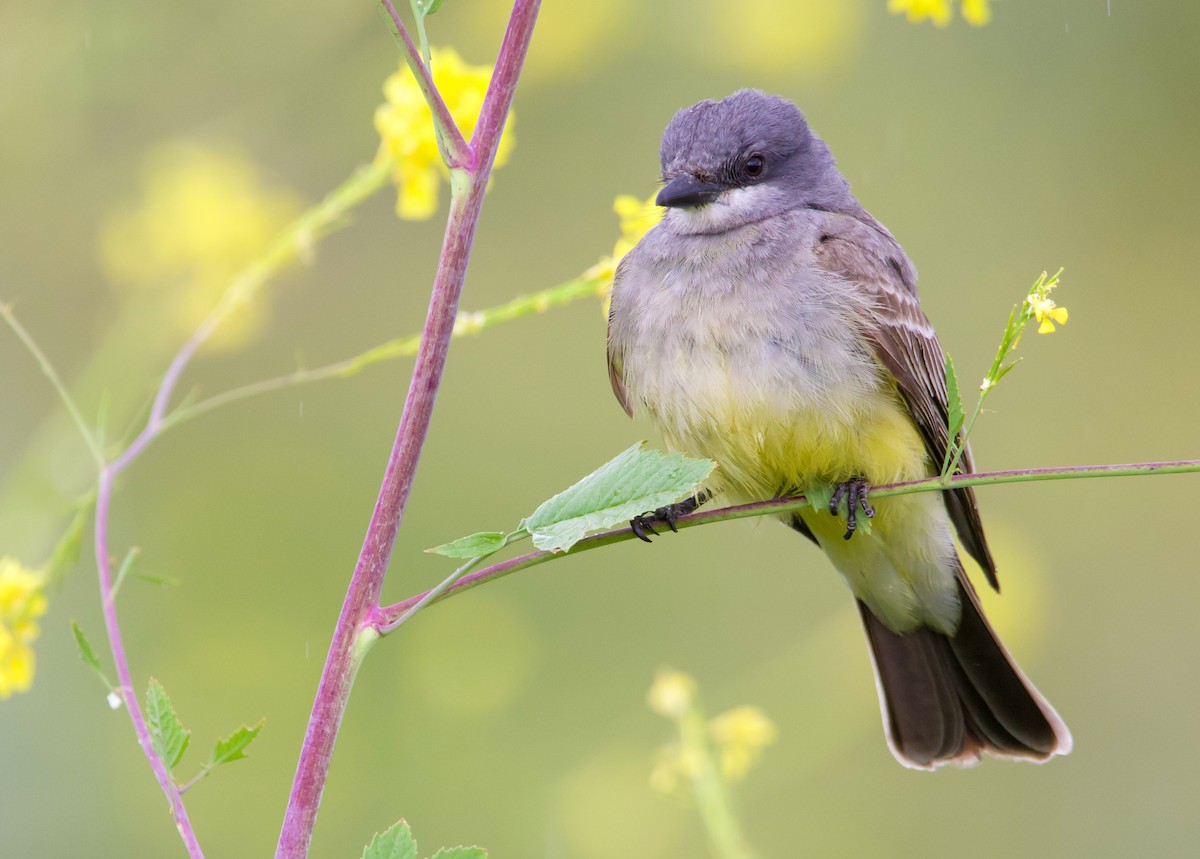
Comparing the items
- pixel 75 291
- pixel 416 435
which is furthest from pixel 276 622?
pixel 416 435

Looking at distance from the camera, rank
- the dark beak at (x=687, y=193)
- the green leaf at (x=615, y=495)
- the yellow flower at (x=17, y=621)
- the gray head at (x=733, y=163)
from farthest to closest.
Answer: the gray head at (x=733, y=163) → the dark beak at (x=687, y=193) → the yellow flower at (x=17, y=621) → the green leaf at (x=615, y=495)

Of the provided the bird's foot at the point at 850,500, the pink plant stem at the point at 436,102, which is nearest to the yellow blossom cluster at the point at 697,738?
the bird's foot at the point at 850,500

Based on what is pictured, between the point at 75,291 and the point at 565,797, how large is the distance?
3167mm

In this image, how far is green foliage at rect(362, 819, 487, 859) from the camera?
1367 mm

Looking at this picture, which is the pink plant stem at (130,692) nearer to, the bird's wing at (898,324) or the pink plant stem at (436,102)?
the pink plant stem at (436,102)

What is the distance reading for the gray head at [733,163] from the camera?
2945 mm

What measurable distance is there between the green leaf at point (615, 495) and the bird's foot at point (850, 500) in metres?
0.98

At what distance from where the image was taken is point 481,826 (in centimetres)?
427

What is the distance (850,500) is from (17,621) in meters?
1.41

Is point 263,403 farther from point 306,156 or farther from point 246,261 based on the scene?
point 246,261

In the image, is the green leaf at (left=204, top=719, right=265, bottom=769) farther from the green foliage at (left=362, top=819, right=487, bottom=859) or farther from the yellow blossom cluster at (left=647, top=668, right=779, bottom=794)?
the yellow blossom cluster at (left=647, top=668, right=779, bottom=794)

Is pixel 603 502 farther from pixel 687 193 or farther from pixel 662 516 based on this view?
pixel 687 193

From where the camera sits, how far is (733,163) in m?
2.99

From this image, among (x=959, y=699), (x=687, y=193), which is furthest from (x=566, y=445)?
(x=687, y=193)
